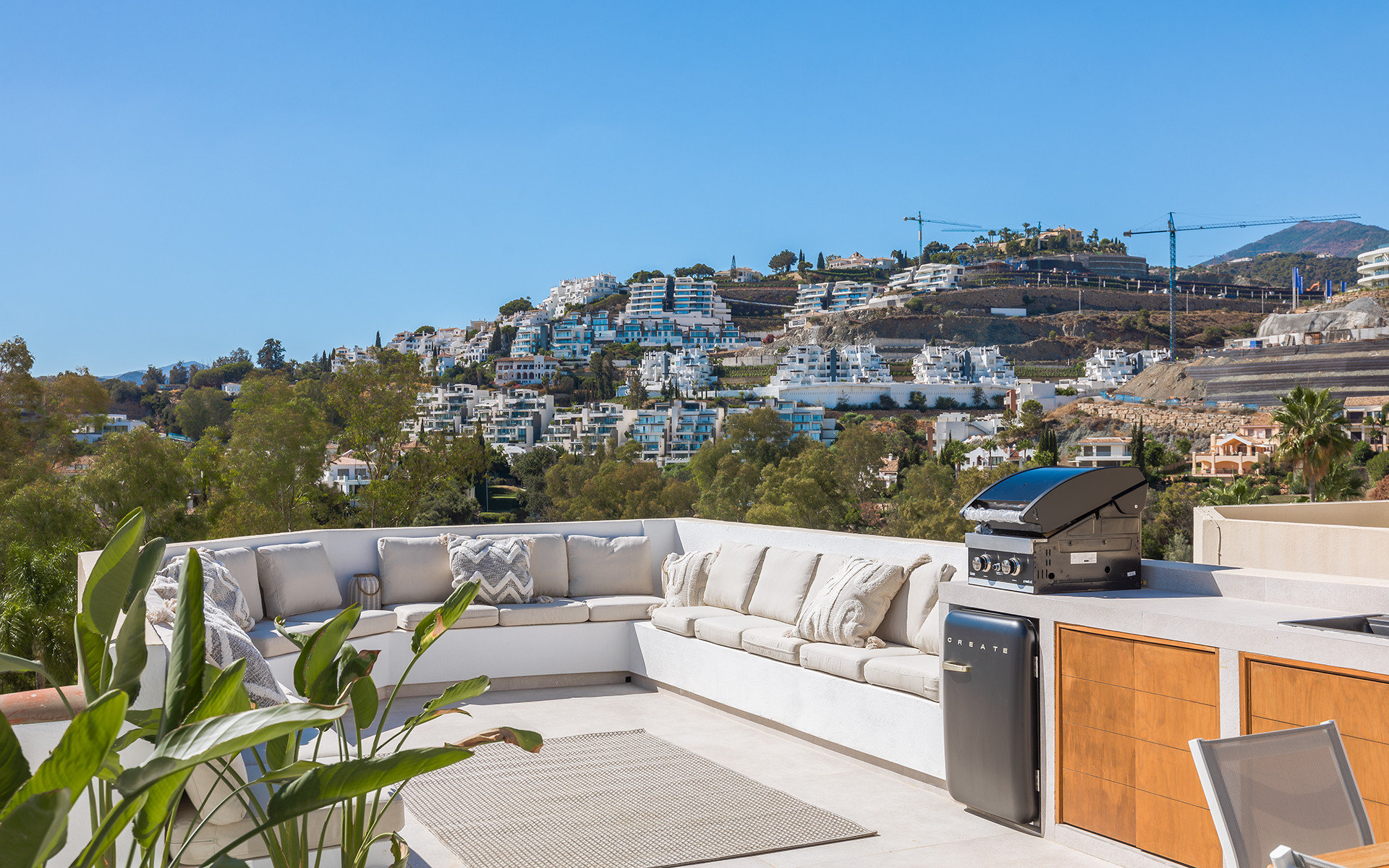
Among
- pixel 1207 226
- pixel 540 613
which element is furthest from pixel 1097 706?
pixel 1207 226

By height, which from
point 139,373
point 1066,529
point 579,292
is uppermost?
point 579,292

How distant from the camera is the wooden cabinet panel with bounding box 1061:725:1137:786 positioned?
2992mm

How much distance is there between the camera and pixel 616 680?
604 cm

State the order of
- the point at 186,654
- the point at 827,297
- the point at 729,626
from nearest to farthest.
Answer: the point at 186,654, the point at 729,626, the point at 827,297

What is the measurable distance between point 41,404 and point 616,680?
25804 millimetres

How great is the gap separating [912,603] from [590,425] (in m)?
65.6

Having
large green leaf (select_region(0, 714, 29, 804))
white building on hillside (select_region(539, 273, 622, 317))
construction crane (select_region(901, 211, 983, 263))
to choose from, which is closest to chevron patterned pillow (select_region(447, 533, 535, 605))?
large green leaf (select_region(0, 714, 29, 804))

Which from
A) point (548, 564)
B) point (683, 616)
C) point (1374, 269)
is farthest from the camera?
point (1374, 269)

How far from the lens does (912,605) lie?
4.48 meters

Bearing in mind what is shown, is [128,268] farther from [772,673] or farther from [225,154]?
[772,673]

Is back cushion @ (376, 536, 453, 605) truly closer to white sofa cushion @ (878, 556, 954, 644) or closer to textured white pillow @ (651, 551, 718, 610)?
textured white pillow @ (651, 551, 718, 610)

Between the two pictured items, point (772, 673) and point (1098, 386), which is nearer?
point (772, 673)

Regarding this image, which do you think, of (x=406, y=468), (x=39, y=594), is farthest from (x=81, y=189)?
(x=39, y=594)

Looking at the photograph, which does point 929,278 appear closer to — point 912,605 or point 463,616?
point 463,616
